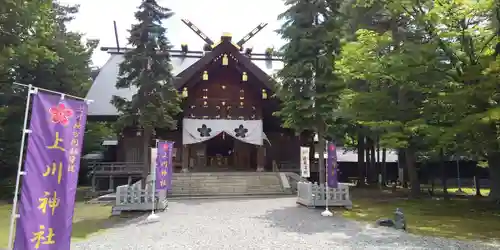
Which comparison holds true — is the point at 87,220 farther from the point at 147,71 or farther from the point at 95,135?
the point at 95,135

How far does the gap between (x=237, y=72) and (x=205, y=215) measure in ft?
41.8

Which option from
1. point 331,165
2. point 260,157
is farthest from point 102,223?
point 260,157

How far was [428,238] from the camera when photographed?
27.1ft

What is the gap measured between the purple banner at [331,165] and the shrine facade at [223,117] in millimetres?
7900

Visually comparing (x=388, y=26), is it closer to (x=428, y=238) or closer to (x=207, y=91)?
(x=207, y=91)

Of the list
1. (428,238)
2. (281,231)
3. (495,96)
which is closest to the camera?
(428,238)

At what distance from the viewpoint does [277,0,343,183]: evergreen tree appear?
47.3ft

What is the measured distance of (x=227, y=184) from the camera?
61.8 ft

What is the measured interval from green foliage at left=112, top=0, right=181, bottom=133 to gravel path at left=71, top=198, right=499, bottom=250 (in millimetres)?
4273

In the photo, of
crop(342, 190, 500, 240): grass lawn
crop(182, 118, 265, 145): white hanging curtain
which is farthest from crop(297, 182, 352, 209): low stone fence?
crop(182, 118, 265, 145): white hanging curtain

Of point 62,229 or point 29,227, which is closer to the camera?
point 29,227

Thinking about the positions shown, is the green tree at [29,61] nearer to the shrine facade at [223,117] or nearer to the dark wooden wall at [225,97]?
the shrine facade at [223,117]

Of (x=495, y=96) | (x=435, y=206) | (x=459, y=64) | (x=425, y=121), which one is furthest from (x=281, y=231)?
(x=435, y=206)

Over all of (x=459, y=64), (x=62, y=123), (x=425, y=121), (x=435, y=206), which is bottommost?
(x=435, y=206)
